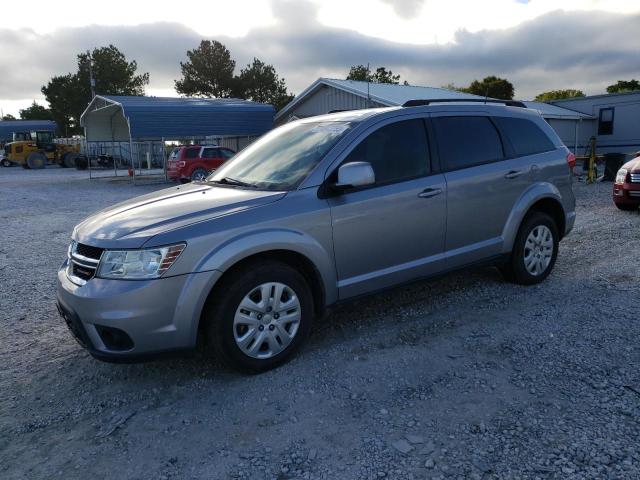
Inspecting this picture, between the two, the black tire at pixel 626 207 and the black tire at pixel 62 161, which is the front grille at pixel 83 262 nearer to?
the black tire at pixel 626 207

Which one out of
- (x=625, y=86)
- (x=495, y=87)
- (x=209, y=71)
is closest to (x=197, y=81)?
(x=209, y=71)

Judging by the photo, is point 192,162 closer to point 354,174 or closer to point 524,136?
point 524,136

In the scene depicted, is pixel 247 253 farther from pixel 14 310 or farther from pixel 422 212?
pixel 14 310

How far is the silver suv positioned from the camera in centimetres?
306

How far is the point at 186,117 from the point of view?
77.3ft

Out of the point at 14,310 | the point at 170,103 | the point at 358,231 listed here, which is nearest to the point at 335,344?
the point at 358,231

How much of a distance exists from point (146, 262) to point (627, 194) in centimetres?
947

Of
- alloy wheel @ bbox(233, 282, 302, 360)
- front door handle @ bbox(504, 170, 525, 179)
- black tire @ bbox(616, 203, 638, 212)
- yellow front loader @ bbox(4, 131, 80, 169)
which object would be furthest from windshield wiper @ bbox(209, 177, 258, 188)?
yellow front loader @ bbox(4, 131, 80, 169)

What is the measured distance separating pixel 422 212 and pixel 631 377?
1844 millimetres

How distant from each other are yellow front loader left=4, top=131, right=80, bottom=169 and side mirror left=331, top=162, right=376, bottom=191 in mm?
35627

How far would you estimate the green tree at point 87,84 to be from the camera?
2198 inches

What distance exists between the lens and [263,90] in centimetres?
5491

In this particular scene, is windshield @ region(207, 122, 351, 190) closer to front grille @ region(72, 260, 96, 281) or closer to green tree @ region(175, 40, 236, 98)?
front grille @ region(72, 260, 96, 281)

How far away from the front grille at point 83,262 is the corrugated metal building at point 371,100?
47.1ft
